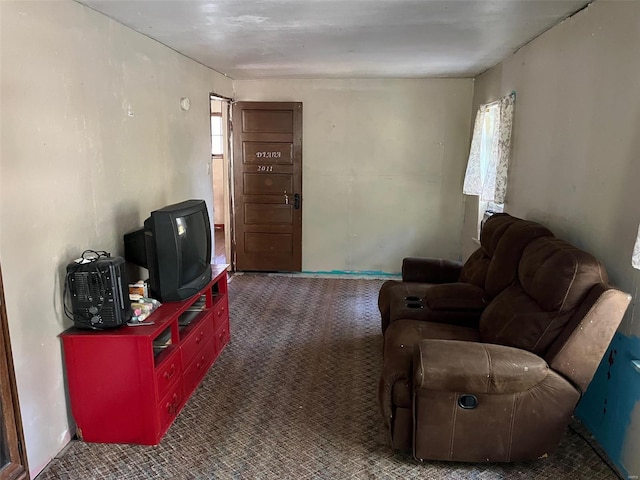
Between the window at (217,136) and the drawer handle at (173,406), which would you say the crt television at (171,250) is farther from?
the window at (217,136)

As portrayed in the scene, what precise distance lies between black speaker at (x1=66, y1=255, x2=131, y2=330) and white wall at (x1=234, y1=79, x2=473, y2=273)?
3372 millimetres

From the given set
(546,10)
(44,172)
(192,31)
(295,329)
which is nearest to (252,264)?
(295,329)

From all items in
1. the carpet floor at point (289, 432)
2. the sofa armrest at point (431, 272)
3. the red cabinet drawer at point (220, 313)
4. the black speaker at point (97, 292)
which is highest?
the black speaker at point (97, 292)

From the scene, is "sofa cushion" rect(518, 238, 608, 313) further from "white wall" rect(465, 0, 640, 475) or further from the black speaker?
the black speaker

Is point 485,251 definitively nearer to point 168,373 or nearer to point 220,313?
point 220,313

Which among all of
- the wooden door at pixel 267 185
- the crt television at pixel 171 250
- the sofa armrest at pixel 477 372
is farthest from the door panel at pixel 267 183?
the sofa armrest at pixel 477 372

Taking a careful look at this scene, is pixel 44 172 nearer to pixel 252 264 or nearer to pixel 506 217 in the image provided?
pixel 506 217

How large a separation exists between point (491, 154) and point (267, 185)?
2470 mm

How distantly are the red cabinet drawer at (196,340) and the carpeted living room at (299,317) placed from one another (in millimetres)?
27

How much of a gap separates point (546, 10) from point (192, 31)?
83.1 inches

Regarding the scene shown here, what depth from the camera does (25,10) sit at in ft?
6.49

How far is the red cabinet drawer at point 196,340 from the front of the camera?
271 centimetres

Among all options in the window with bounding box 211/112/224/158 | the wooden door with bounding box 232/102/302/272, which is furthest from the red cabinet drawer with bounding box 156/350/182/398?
the window with bounding box 211/112/224/158

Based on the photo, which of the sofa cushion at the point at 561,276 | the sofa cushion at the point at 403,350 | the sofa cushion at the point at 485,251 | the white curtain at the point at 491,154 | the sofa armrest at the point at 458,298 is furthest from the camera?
the white curtain at the point at 491,154
